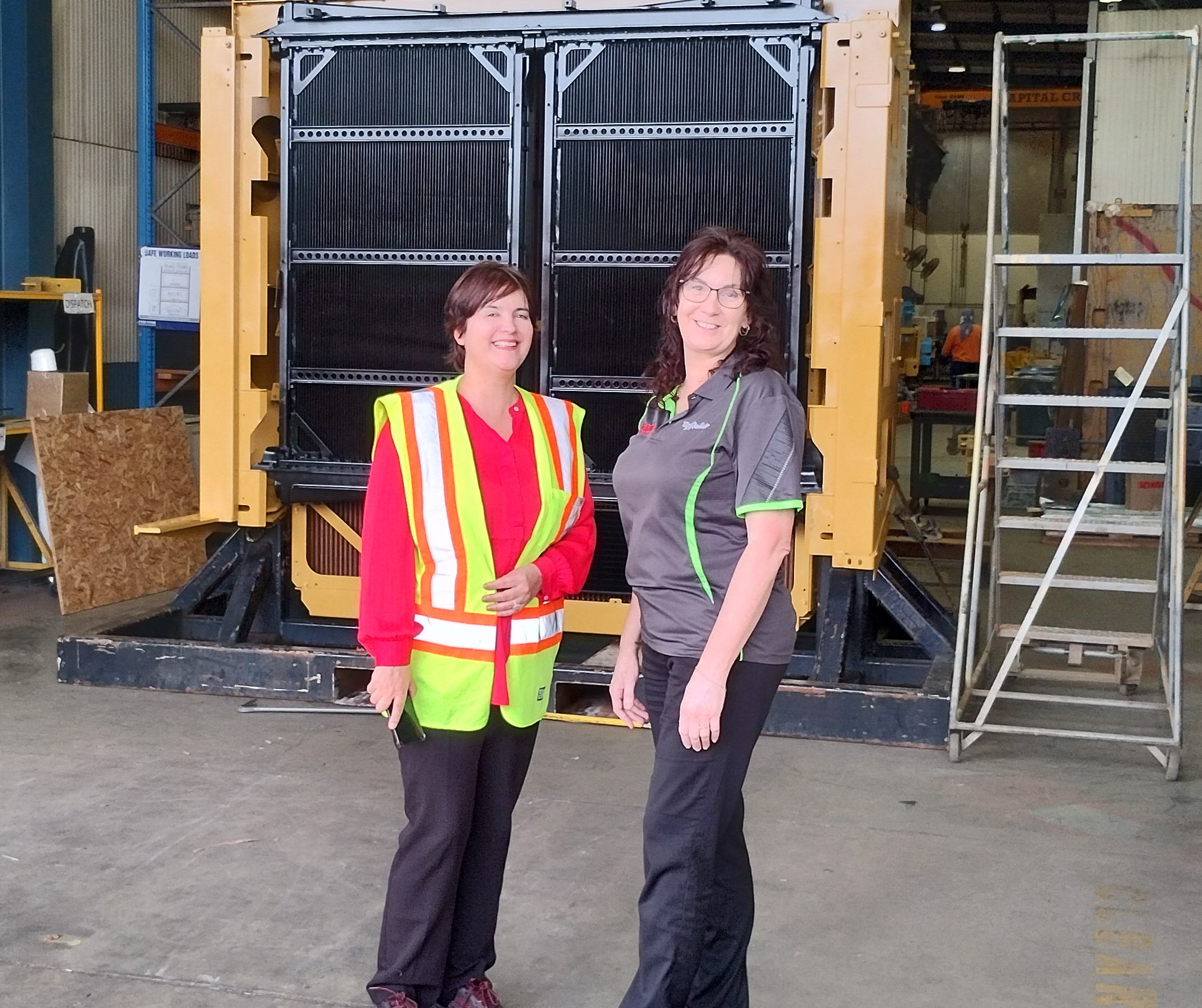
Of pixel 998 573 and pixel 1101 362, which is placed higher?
pixel 1101 362

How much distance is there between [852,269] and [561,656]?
2.35m

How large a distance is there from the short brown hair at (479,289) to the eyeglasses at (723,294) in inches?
20.2

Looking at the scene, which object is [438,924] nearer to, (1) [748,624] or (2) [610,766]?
(1) [748,624]

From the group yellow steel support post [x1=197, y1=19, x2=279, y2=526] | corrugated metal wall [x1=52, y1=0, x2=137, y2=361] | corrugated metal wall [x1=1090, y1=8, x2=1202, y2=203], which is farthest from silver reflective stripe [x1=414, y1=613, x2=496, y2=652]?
corrugated metal wall [x1=1090, y1=8, x2=1202, y2=203]

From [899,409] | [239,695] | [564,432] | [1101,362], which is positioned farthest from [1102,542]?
[564,432]

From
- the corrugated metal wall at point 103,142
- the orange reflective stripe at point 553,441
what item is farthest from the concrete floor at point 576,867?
the corrugated metal wall at point 103,142

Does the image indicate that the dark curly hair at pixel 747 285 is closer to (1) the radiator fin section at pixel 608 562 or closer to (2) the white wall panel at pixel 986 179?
(1) the radiator fin section at pixel 608 562

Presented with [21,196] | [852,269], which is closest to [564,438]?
[852,269]

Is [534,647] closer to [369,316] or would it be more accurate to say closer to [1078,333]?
[1078,333]

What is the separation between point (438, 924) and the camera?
322cm

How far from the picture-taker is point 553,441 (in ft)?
11.1

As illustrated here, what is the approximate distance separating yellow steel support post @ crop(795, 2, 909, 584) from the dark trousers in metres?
Answer: 2.94

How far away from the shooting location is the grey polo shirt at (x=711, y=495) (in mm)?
2822

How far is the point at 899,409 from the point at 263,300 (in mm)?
9603
